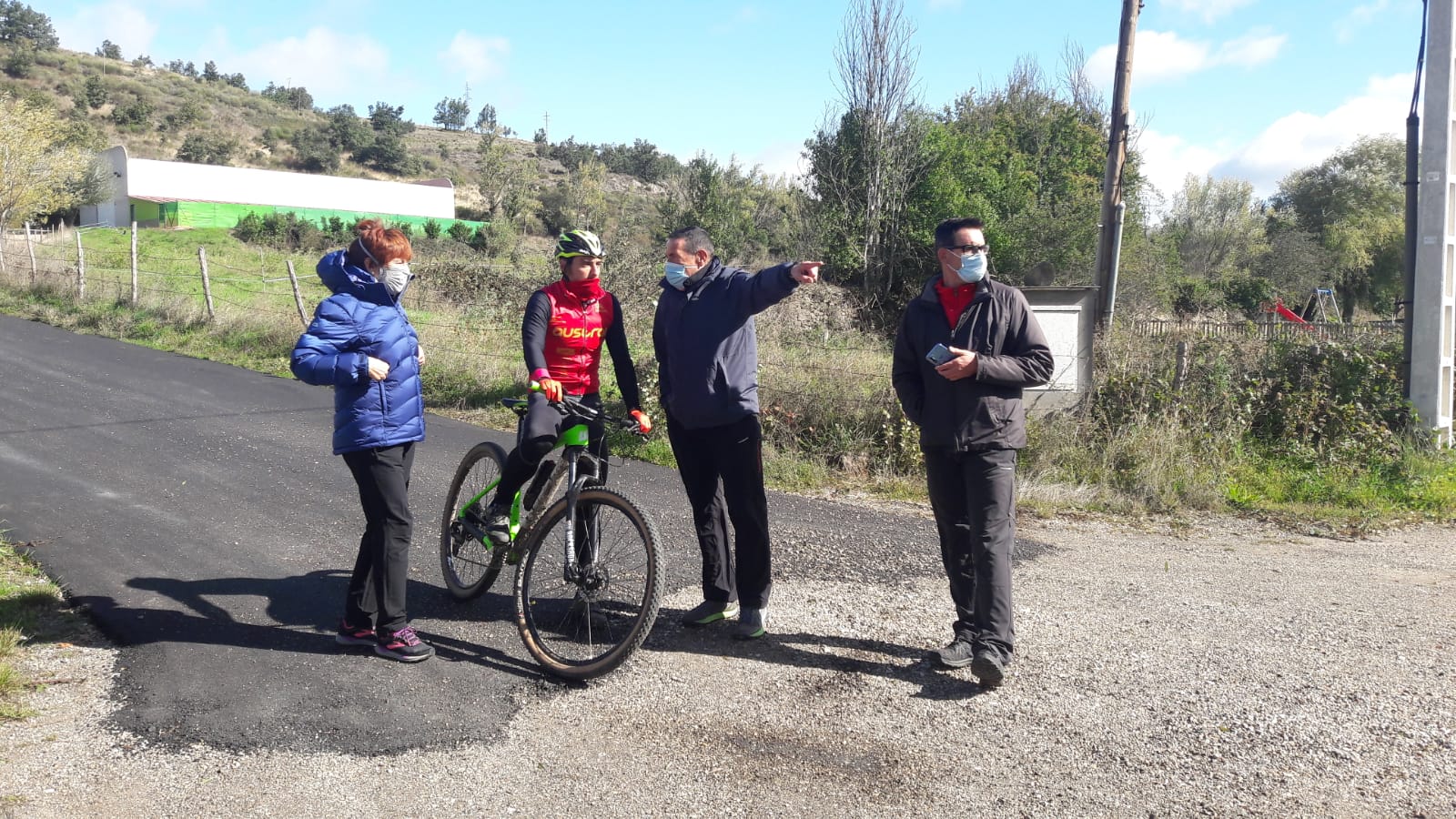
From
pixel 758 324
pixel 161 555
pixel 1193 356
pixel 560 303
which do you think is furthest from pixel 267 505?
pixel 758 324

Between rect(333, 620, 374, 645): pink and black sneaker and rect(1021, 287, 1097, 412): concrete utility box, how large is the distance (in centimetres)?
695

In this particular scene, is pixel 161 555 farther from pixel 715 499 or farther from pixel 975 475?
pixel 975 475

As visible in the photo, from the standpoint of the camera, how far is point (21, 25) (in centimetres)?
11038

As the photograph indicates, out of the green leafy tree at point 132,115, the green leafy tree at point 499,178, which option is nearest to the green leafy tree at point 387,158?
the green leafy tree at point 132,115

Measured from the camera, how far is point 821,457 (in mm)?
9516

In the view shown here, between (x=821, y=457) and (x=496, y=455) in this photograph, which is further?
(x=821, y=457)

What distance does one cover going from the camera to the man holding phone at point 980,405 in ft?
14.5

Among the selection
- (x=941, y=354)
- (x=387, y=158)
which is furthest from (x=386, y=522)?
(x=387, y=158)

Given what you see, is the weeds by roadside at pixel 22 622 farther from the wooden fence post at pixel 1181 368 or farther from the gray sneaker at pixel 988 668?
the wooden fence post at pixel 1181 368

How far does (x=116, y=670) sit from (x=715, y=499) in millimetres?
2769

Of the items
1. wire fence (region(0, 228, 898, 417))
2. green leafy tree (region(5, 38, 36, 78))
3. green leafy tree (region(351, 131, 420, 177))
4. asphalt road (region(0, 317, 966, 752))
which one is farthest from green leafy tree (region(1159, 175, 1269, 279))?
green leafy tree (region(5, 38, 36, 78))

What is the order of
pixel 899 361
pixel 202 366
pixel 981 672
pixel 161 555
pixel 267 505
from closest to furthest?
pixel 981 672, pixel 899 361, pixel 161 555, pixel 267 505, pixel 202 366

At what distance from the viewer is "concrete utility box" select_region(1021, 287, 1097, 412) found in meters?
9.90

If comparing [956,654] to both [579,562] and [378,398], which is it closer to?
[579,562]
